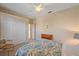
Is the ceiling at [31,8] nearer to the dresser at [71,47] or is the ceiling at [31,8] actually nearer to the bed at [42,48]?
the bed at [42,48]

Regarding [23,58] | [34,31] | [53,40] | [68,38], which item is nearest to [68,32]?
[68,38]

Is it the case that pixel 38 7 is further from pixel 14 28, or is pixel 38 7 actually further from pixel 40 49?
pixel 40 49

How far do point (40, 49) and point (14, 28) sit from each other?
17.8 inches

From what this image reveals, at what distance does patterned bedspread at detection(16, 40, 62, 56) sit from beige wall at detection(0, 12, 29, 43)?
0.12 meters

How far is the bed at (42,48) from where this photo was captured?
1.63m

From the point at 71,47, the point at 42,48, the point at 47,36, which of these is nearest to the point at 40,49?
the point at 42,48

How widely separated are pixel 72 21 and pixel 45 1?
17.4 inches

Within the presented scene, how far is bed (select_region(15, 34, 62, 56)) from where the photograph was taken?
5.35 ft

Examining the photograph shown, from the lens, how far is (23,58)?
159cm

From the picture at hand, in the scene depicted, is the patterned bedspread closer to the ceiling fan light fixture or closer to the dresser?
the dresser

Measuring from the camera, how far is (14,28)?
168 cm

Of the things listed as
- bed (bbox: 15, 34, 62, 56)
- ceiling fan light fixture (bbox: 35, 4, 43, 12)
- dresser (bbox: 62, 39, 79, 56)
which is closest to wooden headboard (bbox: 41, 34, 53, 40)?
bed (bbox: 15, 34, 62, 56)

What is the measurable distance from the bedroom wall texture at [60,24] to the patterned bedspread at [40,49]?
0.09 m

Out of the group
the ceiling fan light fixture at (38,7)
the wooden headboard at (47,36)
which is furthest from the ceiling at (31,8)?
the wooden headboard at (47,36)
